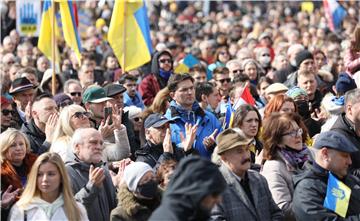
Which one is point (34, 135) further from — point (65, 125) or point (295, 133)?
point (295, 133)

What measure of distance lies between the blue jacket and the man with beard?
1310 millimetres

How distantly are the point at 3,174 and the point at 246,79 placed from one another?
6.05 metres

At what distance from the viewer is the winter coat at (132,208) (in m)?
7.27

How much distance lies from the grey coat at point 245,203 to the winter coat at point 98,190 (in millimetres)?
951

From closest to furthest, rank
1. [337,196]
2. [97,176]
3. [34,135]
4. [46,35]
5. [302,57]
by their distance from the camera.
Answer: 1. [337,196]
2. [97,176]
3. [34,135]
4. [302,57]
5. [46,35]

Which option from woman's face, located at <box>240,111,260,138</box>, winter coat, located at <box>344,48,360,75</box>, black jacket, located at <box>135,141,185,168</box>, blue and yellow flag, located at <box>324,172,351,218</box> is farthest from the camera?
winter coat, located at <box>344,48,360,75</box>

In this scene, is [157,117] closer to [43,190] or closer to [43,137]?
[43,137]

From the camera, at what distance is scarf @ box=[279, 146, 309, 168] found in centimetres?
838

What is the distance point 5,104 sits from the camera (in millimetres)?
10875

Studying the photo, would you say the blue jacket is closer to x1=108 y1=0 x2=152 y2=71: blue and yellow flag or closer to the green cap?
the green cap

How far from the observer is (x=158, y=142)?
9.33 metres

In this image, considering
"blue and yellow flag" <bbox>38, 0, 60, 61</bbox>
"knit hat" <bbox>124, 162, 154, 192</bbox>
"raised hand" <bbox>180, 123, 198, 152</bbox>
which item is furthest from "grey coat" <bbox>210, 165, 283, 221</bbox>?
"blue and yellow flag" <bbox>38, 0, 60, 61</bbox>

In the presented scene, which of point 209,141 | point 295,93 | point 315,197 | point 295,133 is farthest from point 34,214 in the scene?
point 295,93

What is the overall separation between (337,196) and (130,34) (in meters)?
7.77
